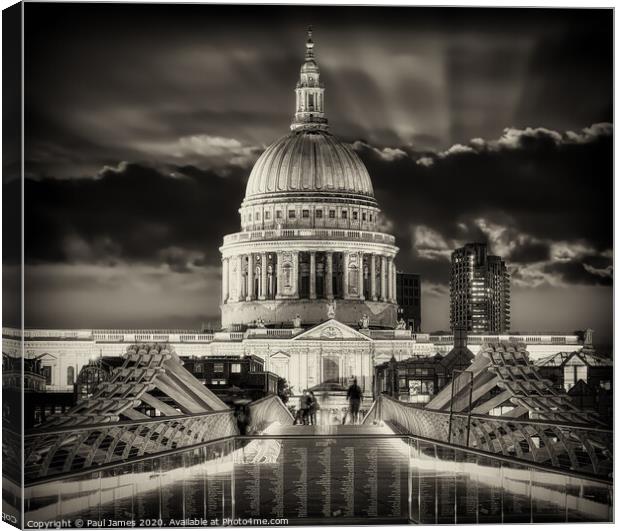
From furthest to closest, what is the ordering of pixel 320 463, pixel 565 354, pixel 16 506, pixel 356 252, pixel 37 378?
1. pixel 356 252
2. pixel 565 354
3. pixel 37 378
4. pixel 320 463
5. pixel 16 506

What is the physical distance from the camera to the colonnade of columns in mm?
63781

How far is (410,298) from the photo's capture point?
41.7m

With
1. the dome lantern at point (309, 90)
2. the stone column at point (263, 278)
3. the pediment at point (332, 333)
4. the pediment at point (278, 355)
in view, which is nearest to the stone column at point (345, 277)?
the pediment at point (332, 333)

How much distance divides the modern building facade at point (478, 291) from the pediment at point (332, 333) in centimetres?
2440

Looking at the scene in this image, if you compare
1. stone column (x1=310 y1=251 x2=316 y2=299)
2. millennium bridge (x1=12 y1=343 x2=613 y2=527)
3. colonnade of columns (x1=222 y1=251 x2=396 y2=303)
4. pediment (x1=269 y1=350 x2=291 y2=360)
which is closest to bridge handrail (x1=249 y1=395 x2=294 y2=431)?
millennium bridge (x1=12 y1=343 x2=613 y2=527)

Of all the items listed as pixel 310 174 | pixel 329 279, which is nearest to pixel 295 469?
pixel 329 279

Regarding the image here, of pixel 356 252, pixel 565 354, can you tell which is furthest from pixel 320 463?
pixel 356 252

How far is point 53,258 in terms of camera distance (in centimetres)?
2278

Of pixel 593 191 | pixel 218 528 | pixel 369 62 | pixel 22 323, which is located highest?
pixel 369 62

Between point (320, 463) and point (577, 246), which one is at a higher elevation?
point (577, 246)

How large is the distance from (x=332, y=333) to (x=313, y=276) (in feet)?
15.6

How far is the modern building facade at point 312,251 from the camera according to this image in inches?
2356

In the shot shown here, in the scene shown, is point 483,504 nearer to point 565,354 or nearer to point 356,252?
point 565,354

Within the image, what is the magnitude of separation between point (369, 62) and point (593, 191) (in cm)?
368
